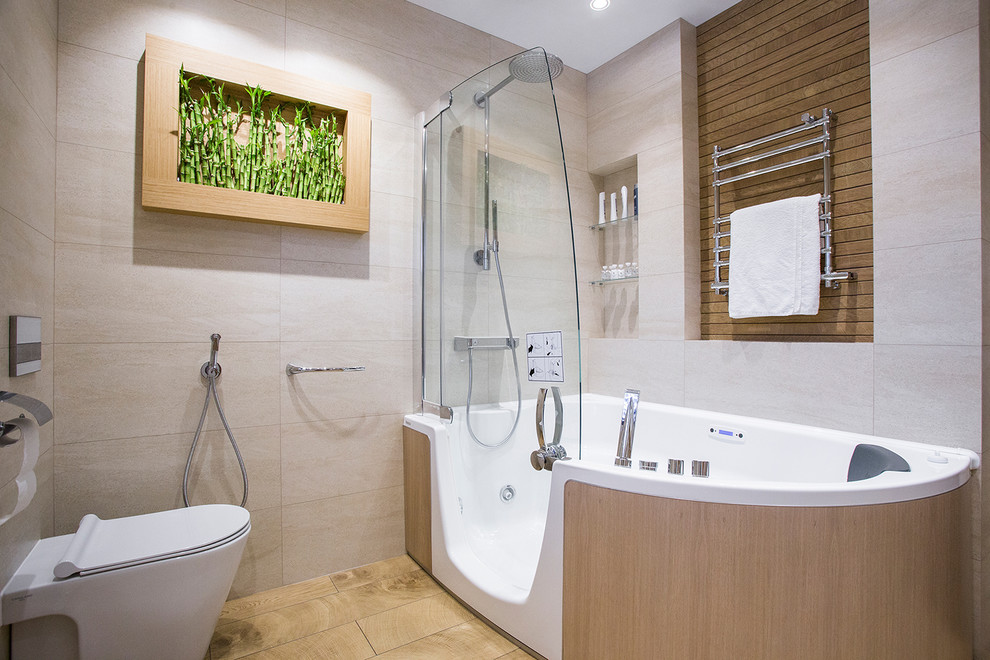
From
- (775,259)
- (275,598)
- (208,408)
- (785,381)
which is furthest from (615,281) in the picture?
(275,598)

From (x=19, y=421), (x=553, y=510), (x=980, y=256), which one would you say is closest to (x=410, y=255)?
(x=553, y=510)

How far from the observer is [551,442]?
1.60m

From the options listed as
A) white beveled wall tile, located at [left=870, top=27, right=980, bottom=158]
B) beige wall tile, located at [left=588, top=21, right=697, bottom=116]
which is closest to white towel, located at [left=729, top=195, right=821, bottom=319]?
white beveled wall tile, located at [left=870, top=27, right=980, bottom=158]

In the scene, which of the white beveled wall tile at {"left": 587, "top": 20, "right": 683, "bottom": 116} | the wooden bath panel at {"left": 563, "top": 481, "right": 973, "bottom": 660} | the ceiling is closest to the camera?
the wooden bath panel at {"left": 563, "top": 481, "right": 973, "bottom": 660}

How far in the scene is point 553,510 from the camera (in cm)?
150

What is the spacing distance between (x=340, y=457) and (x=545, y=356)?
3.55 feet

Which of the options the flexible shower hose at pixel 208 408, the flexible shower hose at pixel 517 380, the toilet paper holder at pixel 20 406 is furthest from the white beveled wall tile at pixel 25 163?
the flexible shower hose at pixel 517 380

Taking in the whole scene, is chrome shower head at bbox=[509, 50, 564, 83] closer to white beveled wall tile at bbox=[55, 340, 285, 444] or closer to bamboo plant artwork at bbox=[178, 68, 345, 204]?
bamboo plant artwork at bbox=[178, 68, 345, 204]

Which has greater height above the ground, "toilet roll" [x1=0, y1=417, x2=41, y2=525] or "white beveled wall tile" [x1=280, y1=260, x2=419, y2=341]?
"white beveled wall tile" [x1=280, y1=260, x2=419, y2=341]

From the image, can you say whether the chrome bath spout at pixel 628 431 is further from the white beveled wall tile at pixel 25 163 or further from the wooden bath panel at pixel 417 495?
the white beveled wall tile at pixel 25 163

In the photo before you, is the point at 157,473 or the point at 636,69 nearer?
the point at 157,473

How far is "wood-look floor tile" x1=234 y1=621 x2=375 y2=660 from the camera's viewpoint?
1639mm

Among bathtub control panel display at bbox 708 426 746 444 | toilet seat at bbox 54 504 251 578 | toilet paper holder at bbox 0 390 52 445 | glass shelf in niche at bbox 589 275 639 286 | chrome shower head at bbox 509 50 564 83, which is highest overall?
chrome shower head at bbox 509 50 564 83

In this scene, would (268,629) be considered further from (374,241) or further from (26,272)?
(374,241)
